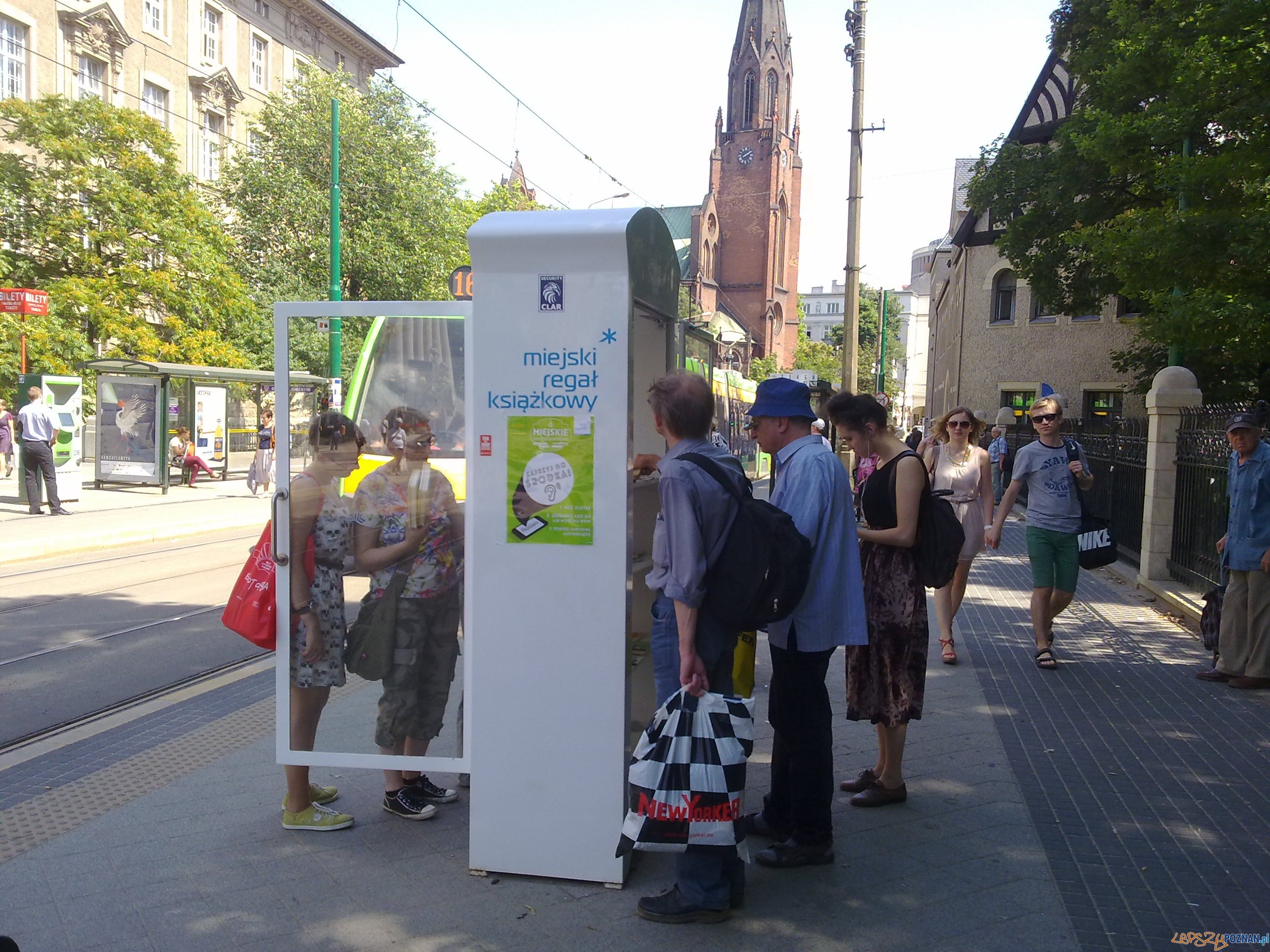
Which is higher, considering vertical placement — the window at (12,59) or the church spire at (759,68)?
the church spire at (759,68)

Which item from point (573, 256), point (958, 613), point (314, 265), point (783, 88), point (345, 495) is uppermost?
point (783, 88)

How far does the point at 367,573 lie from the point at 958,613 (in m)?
6.45

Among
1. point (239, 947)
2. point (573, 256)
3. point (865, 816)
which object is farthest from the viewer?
point (865, 816)

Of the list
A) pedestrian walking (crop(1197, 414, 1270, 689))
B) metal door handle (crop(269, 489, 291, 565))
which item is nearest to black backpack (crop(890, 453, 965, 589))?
metal door handle (crop(269, 489, 291, 565))

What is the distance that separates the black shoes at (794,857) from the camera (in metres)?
3.79

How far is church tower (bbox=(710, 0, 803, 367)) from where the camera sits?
74.6 meters

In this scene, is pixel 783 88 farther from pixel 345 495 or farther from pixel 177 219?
pixel 345 495

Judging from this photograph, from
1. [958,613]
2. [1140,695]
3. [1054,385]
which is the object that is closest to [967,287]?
[1054,385]

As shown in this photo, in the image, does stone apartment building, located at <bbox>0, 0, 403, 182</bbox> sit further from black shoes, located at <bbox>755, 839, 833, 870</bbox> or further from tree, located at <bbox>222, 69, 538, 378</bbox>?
black shoes, located at <bbox>755, 839, 833, 870</bbox>

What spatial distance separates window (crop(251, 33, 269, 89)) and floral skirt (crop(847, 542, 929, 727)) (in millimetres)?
46524

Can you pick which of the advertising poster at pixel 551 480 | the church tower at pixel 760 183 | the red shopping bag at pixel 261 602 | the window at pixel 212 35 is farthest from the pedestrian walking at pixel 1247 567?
the church tower at pixel 760 183

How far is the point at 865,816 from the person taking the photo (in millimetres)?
4344

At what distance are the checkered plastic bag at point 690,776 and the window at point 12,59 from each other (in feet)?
122

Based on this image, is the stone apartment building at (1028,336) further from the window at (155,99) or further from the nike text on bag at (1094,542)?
the window at (155,99)
